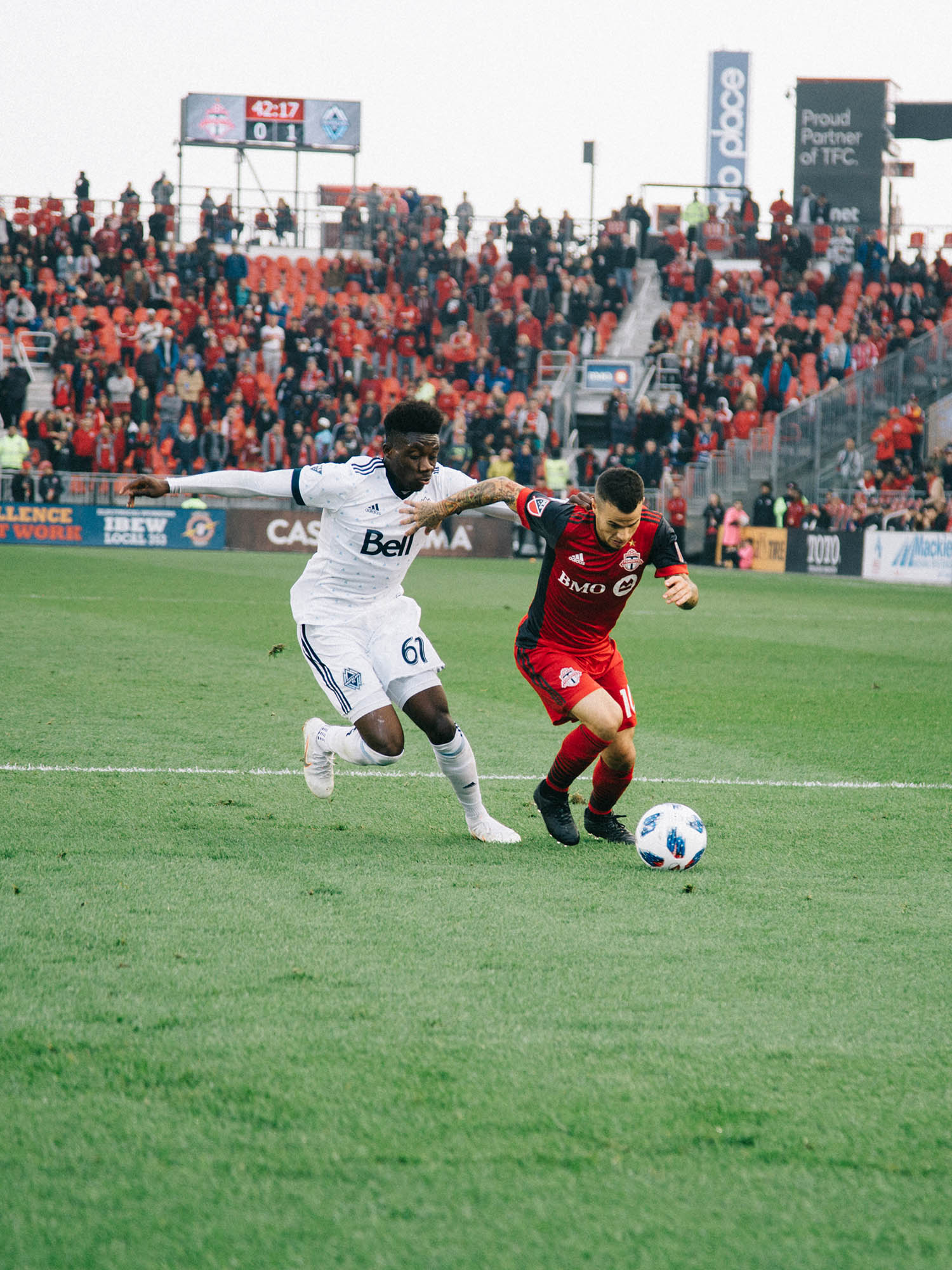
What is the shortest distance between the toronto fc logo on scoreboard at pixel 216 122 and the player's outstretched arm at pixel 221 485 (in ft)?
122

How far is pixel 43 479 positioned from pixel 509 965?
2543cm

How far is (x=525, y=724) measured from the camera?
916 cm

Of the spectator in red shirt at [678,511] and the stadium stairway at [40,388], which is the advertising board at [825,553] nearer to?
the spectator in red shirt at [678,511]

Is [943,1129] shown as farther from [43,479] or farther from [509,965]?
[43,479]

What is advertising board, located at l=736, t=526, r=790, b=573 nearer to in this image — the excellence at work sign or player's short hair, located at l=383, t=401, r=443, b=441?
the excellence at work sign

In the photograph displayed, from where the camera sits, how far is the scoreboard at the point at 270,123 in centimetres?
3994

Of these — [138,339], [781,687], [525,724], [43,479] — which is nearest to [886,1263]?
[525,724]

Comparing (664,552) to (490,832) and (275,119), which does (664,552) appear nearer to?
(490,832)

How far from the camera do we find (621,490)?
5.59m

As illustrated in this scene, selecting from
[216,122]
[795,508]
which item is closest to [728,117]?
[216,122]

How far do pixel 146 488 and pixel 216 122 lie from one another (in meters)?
37.5

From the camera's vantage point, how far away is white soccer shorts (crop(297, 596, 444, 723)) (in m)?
5.91

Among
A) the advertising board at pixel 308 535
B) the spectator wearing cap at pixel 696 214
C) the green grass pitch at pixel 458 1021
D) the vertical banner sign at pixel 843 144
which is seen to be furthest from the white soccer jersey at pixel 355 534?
the vertical banner sign at pixel 843 144

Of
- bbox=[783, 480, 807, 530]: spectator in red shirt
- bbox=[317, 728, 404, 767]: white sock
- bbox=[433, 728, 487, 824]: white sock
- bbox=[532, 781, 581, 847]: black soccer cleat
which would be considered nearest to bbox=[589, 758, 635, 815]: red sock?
bbox=[532, 781, 581, 847]: black soccer cleat
